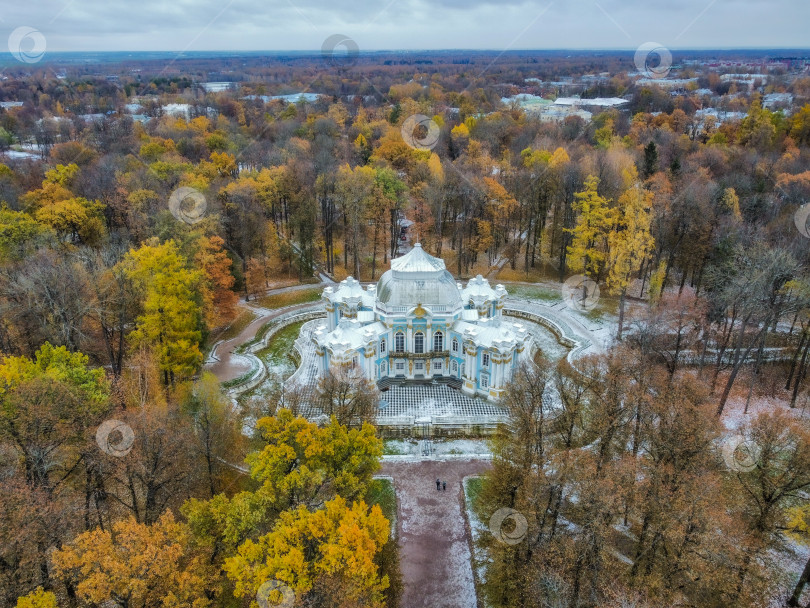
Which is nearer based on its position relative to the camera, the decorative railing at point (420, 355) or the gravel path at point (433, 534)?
the gravel path at point (433, 534)

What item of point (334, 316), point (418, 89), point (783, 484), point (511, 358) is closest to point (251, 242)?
point (334, 316)

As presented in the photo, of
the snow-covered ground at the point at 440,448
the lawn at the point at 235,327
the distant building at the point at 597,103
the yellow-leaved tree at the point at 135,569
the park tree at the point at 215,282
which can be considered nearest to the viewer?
the yellow-leaved tree at the point at 135,569

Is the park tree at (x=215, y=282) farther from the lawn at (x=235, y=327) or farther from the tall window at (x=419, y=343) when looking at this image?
the tall window at (x=419, y=343)

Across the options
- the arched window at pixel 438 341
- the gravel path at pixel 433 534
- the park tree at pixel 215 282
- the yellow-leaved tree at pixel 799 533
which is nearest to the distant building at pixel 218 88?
the park tree at pixel 215 282

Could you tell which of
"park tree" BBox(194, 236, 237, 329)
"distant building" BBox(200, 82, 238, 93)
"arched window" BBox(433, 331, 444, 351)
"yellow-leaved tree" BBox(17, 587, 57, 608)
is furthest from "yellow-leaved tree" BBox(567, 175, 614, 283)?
"distant building" BBox(200, 82, 238, 93)

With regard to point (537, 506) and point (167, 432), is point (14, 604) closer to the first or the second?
point (167, 432)

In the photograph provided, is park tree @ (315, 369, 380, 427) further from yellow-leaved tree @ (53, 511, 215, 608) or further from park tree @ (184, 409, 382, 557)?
yellow-leaved tree @ (53, 511, 215, 608)

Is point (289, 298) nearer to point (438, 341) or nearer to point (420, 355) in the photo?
point (420, 355)
